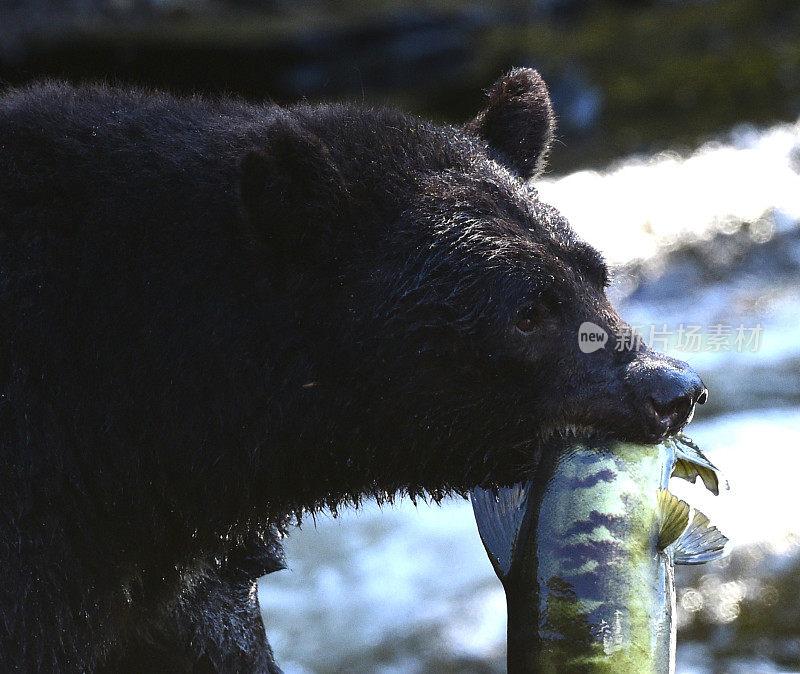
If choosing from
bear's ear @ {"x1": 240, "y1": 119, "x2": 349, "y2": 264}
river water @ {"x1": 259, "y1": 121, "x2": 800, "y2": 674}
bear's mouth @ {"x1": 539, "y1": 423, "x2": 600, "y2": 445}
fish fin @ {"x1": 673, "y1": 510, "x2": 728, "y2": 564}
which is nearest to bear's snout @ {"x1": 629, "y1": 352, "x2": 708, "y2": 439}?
bear's mouth @ {"x1": 539, "y1": 423, "x2": 600, "y2": 445}

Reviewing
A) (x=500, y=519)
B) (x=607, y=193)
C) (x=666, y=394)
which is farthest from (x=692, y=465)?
(x=607, y=193)

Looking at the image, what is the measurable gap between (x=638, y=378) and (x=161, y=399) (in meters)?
1.26

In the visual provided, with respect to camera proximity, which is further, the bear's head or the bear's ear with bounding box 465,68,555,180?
the bear's ear with bounding box 465,68,555,180

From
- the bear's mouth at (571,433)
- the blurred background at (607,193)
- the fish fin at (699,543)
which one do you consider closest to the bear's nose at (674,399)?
the bear's mouth at (571,433)

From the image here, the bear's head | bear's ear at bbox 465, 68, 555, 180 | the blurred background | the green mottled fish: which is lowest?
the green mottled fish

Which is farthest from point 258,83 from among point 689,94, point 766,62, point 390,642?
point 390,642

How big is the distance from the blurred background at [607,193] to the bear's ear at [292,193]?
3.95ft

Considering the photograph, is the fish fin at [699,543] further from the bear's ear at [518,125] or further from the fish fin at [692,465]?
the bear's ear at [518,125]

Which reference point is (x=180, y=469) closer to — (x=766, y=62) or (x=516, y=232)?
(x=516, y=232)

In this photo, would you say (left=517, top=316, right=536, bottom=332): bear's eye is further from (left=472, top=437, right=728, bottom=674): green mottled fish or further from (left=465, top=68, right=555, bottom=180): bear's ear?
(left=465, top=68, right=555, bottom=180): bear's ear

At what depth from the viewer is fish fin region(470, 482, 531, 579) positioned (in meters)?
3.24

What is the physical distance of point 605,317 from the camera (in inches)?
134

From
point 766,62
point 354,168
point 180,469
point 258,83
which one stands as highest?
point 766,62

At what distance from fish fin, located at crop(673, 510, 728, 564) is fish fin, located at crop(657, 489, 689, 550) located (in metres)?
0.12
